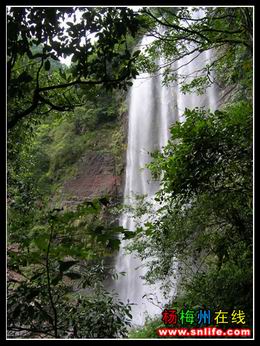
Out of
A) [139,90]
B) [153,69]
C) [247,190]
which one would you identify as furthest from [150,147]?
[247,190]

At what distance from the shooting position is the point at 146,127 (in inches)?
569

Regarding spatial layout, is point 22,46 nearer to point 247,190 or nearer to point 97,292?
point 97,292

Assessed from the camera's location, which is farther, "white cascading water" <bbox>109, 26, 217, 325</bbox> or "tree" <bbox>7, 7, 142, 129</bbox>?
"white cascading water" <bbox>109, 26, 217, 325</bbox>

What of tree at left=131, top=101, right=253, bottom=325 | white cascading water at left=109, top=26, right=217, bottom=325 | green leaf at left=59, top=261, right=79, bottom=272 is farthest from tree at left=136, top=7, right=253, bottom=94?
white cascading water at left=109, top=26, right=217, bottom=325

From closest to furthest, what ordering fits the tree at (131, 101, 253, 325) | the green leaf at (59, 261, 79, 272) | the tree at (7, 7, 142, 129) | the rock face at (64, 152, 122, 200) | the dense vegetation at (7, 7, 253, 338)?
the green leaf at (59, 261, 79, 272)
the dense vegetation at (7, 7, 253, 338)
the tree at (7, 7, 142, 129)
the tree at (131, 101, 253, 325)
the rock face at (64, 152, 122, 200)

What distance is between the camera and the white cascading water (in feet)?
37.0

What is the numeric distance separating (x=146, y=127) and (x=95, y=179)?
3.10m

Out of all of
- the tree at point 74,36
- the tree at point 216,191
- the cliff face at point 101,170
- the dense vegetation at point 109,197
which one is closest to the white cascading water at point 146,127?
the cliff face at point 101,170

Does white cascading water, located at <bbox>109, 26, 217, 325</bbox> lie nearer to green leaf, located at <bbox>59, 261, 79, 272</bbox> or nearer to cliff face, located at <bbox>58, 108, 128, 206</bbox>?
cliff face, located at <bbox>58, 108, 128, 206</bbox>

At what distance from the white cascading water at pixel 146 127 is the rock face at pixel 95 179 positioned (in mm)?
723

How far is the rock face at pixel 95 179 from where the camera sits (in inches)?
548

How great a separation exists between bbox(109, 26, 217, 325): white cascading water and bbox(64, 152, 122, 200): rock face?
0.72 m
